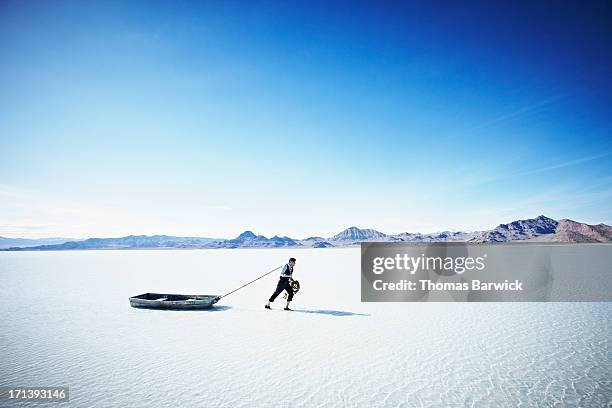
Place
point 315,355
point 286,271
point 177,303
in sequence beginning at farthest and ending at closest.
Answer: point 177,303, point 286,271, point 315,355

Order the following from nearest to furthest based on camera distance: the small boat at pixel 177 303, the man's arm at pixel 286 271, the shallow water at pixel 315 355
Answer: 1. the shallow water at pixel 315 355
2. the man's arm at pixel 286 271
3. the small boat at pixel 177 303

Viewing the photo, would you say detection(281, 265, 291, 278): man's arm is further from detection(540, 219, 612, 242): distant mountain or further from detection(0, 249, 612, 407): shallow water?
detection(540, 219, 612, 242): distant mountain

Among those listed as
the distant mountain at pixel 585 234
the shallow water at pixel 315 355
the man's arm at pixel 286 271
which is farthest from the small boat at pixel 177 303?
the distant mountain at pixel 585 234

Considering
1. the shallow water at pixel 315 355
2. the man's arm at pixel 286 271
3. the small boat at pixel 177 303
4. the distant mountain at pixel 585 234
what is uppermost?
the distant mountain at pixel 585 234

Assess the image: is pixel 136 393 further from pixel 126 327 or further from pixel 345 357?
pixel 126 327

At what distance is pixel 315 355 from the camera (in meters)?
6.70

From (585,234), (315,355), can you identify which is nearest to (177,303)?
(315,355)

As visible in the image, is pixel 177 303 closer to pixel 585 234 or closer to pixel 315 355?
pixel 315 355

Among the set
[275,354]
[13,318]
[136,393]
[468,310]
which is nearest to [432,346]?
[275,354]

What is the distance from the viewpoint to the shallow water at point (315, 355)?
5.09m

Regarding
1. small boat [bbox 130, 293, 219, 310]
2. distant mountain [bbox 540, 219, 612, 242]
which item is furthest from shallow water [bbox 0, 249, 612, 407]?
distant mountain [bbox 540, 219, 612, 242]

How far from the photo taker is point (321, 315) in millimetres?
10156

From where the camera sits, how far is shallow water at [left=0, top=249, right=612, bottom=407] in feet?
16.7

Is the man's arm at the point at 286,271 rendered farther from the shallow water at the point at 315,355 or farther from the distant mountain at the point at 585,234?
the distant mountain at the point at 585,234
